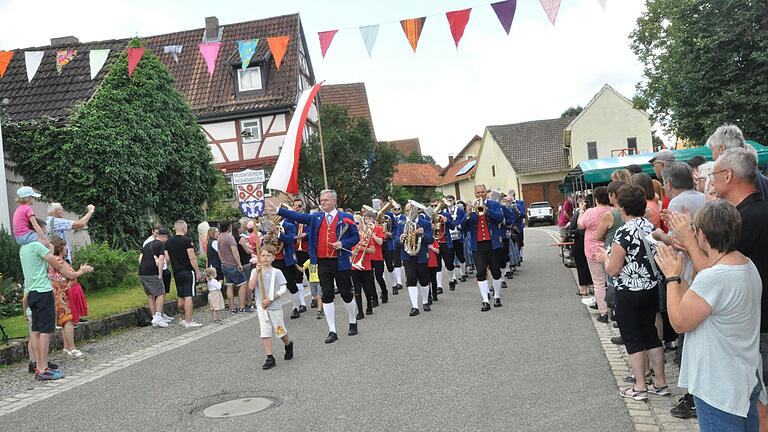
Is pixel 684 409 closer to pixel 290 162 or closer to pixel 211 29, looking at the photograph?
pixel 290 162

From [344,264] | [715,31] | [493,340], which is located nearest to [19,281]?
[344,264]

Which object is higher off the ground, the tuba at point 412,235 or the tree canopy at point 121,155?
the tree canopy at point 121,155

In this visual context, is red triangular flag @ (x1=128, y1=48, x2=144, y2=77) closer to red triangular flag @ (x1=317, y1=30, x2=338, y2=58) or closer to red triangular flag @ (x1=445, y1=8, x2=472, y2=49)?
red triangular flag @ (x1=317, y1=30, x2=338, y2=58)

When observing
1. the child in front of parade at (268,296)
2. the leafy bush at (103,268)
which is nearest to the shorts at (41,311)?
the child in front of parade at (268,296)

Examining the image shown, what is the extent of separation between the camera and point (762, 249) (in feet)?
13.4

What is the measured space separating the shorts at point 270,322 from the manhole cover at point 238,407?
154cm

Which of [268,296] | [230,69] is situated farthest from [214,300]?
[230,69]

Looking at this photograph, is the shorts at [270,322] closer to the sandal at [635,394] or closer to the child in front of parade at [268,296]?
the child in front of parade at [268,296]

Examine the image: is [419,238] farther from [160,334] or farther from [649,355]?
[649,355]

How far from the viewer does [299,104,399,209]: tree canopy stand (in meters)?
31.0

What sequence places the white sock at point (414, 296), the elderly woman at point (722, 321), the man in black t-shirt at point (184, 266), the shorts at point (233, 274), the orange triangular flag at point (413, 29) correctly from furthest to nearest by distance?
the orange triangular flag at point (413, 29), the shorts at point (233, 274), the man in black t-shirt at point (184, 266), the white sock at point (414, 296), the elderly woman at point (722, 321)

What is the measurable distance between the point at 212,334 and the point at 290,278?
1859 mm

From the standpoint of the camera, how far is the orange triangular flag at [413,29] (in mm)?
14875

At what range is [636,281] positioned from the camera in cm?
585
